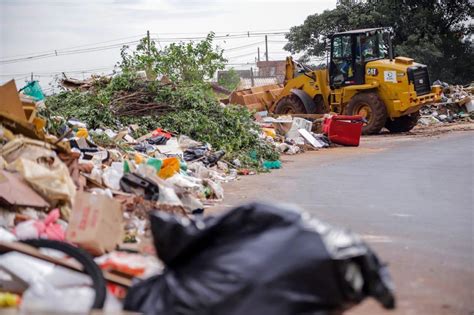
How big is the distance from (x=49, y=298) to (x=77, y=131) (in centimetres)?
744

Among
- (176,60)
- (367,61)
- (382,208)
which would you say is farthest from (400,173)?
(176,60)

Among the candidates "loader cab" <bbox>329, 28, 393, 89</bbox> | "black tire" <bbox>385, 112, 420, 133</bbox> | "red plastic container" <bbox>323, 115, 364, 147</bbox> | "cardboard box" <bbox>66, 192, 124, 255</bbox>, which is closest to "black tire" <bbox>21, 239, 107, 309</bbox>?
"cardboard box" <bbox>66, 192, 124, 255</bbox>

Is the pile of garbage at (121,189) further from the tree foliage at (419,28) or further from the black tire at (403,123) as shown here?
the tree foliage at (419,28)

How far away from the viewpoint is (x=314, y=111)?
2116cm

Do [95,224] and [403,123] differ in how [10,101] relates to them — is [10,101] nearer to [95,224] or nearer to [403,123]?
[95,224]

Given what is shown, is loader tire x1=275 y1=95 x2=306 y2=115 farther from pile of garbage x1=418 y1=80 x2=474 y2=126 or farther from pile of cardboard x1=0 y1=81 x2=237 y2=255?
pile of cardboard x1=0 y1=81 x2=237 y2=255

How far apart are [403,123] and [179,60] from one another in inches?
283

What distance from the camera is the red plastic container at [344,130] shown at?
1719 cm

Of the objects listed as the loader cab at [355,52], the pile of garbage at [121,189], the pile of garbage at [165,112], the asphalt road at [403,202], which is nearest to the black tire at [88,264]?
the pile of garbage at [121,189]

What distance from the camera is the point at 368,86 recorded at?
19.6 metres

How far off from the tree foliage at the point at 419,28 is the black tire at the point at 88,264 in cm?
3122

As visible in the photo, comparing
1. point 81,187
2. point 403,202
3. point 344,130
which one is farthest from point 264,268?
point 344,130

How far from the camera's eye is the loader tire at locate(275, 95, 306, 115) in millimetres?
21109

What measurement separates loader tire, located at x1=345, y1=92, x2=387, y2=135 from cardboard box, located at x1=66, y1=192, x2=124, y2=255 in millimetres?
15141
